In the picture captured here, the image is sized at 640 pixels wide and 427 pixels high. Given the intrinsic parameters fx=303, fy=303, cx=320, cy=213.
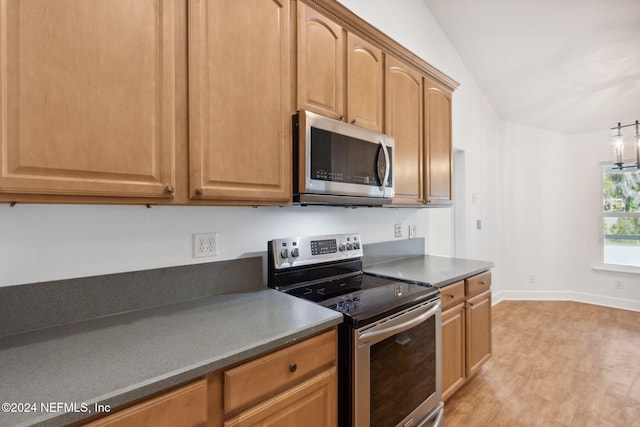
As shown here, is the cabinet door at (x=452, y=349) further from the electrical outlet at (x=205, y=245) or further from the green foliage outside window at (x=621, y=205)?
the green foliage outside window at (x=621, y=205)

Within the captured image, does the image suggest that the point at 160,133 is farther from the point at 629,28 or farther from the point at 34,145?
the point at 629,28

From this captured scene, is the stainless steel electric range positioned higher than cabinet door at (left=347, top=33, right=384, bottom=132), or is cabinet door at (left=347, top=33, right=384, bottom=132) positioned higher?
cabinet door at (left=347, top=33, right=384, bottom=132)

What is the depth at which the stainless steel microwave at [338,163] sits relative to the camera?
4.72 feet

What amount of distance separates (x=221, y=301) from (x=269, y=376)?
497mm

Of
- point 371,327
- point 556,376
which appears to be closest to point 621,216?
point 556,376

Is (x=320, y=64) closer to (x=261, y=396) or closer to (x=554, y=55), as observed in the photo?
(x=261, y=396)

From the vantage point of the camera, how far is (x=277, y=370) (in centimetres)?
104

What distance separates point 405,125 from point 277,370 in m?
1.74

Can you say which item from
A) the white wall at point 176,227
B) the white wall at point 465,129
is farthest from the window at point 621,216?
the white wall at point 176,227

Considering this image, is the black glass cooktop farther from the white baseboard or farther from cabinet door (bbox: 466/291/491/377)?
the white baseboard

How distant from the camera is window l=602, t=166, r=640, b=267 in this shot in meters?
4.05

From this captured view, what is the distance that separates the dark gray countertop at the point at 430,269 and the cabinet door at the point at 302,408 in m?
0.89

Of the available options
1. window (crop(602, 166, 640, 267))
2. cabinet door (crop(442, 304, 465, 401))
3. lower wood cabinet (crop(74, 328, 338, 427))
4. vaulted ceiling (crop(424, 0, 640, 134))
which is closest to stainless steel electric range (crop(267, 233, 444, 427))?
lower wood cabinet (crop(74, 328, 338, 427))

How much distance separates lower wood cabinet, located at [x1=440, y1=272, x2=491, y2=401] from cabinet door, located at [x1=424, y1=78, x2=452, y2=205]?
69 cm
